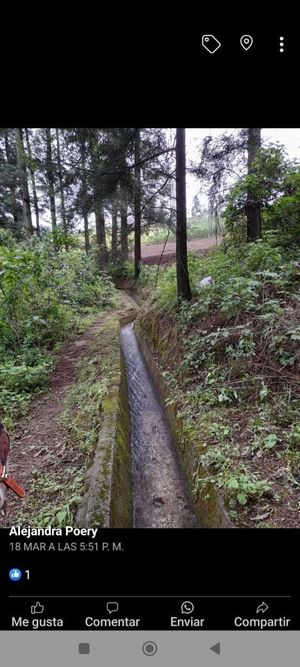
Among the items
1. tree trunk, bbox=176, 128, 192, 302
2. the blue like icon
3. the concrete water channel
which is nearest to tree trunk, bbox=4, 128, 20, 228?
tree trunk, bbox=176, 128, 192, 302

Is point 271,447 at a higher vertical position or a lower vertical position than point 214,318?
lower

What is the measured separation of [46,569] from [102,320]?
8830 millimetres

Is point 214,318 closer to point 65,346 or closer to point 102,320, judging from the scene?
point 65,346

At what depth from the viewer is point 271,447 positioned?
2969mm

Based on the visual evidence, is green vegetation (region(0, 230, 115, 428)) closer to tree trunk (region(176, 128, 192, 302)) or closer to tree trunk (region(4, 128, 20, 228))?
tree trunk (region(176, 128, 192, 302))
